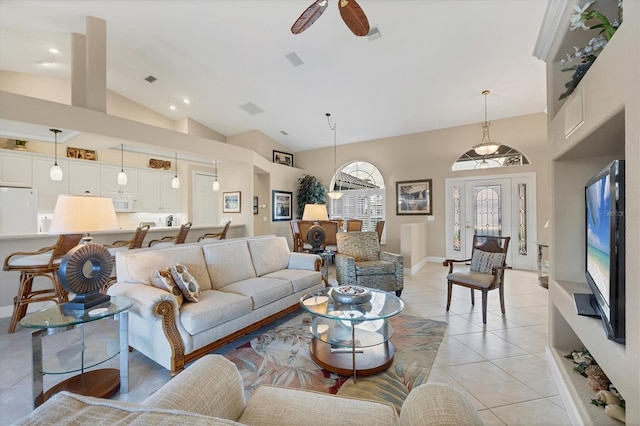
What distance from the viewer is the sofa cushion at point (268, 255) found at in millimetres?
3432

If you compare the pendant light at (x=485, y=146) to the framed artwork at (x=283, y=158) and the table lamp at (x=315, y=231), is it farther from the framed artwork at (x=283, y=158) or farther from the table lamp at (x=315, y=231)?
the framed artwork at (x=283, y=158)

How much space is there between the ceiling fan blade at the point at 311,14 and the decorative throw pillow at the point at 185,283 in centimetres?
243

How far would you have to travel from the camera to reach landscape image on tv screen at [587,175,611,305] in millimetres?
1245

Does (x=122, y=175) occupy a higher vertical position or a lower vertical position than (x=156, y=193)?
higher

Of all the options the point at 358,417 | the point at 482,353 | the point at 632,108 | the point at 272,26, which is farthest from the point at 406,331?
the point at 272,26

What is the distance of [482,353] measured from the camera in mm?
2371

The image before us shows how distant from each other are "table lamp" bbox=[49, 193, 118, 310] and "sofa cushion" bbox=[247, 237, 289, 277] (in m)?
1.58

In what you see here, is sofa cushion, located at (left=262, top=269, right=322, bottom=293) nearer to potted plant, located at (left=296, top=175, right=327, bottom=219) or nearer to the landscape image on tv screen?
the landscape image on tv screen

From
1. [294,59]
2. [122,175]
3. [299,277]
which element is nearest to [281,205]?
[122,175]

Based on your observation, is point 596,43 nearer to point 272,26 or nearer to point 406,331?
point 406,331

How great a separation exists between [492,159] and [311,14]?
5.63m

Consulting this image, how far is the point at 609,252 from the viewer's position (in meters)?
1.16

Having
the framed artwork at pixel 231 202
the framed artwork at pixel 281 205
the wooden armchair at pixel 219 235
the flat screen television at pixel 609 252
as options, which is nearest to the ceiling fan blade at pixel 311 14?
the flat screen television at pixel 609 252

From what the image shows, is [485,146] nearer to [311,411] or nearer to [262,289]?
[262,289]
